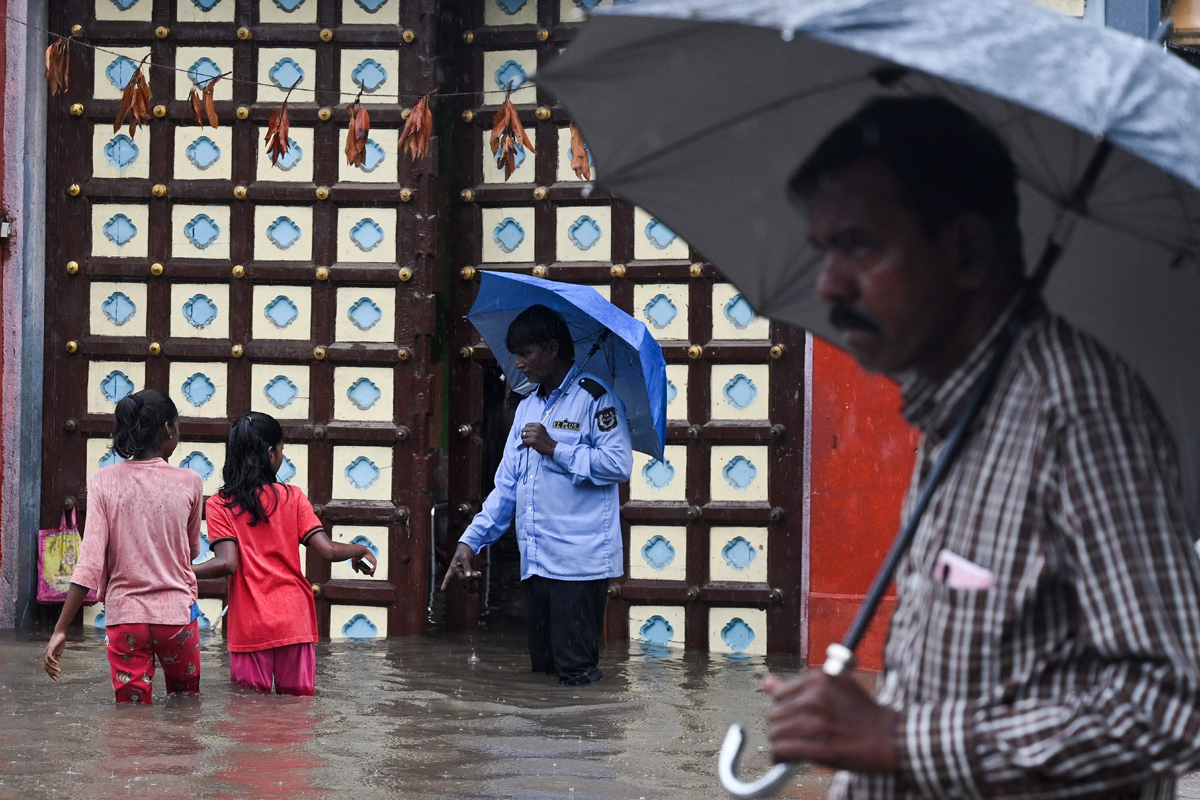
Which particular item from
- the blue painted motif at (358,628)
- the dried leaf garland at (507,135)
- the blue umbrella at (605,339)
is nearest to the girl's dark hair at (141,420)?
the blue umbrella at (605,339)

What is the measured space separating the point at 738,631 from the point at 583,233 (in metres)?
2.68

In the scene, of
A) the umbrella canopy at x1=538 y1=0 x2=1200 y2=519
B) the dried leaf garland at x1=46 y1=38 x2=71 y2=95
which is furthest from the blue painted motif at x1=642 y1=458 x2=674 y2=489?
the umbrella canopy at x1=538 y1=0 x2=1200 y2=519

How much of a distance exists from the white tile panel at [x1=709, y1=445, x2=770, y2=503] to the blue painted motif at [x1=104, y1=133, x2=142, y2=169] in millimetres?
4156

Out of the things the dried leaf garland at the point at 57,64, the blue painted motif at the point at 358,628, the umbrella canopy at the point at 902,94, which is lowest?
the blue painted motif at the point at 358,628

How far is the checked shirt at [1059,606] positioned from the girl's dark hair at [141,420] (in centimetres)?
533

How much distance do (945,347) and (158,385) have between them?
27.3ft

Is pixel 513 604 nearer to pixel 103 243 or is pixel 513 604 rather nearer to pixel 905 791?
pixel 103 243

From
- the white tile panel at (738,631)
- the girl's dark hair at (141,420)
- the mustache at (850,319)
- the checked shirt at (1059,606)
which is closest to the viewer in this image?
the checked shirt at (1059,606)

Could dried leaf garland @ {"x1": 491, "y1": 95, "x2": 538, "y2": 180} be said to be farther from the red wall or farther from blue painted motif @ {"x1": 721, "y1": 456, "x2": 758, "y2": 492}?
blue painted motif @ {"x1": 721, "y1": 456, "x2": 758, "y2": 492}

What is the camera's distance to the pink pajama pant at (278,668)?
7.02 m

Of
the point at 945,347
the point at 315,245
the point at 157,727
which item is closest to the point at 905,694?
the point at 945,347

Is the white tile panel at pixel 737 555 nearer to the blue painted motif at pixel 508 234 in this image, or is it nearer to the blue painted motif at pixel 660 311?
the blue painted motif at pixel 660 311

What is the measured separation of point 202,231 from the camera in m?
9.48

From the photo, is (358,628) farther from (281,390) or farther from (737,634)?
(737,634)
